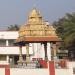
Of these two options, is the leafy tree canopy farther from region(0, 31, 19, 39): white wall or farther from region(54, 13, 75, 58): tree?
region(0, 31, 19, 39): white wall

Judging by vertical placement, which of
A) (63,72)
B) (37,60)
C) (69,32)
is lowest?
(63,72)

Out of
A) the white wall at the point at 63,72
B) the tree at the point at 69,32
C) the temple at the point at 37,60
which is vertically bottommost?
the white wall at the point at 63,72

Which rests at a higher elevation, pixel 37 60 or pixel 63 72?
pixel 37 60

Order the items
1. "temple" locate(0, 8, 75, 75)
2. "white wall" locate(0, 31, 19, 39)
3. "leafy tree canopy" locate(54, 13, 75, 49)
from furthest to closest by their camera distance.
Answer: "white wall" locate(0, 31, 19, 39), "leafy tree canopy" locate(54, 13, 75, 49), "temple" locate(0, 8, 75, 75)

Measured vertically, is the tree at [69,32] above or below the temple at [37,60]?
above

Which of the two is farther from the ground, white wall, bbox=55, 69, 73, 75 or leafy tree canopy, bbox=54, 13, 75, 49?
leafy tree canopy, bbox=54, 13, 75, 49

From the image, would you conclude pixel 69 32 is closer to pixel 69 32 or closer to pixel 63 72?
pixel 69 32

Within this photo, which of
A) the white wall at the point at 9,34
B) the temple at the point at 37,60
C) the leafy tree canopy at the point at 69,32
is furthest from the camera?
the white wall at the point at 9,34

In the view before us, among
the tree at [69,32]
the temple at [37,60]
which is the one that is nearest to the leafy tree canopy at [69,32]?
the tree at [69,32]

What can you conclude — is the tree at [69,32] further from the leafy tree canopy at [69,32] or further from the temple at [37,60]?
the temple at [37,60]

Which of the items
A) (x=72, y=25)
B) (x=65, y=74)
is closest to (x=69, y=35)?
(x=72, y=25)

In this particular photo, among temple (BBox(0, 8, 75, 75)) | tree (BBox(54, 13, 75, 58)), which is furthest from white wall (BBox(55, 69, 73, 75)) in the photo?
tree (BBox(54, 13, 75, 58))

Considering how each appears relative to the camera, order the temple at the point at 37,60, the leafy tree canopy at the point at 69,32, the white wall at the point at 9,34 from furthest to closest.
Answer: the white wall at the point at 9,34
the leafy tree canopy at the point at 69,32
the temple at the point at 37,60

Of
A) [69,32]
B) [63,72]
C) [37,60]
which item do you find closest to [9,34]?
[69,32]
